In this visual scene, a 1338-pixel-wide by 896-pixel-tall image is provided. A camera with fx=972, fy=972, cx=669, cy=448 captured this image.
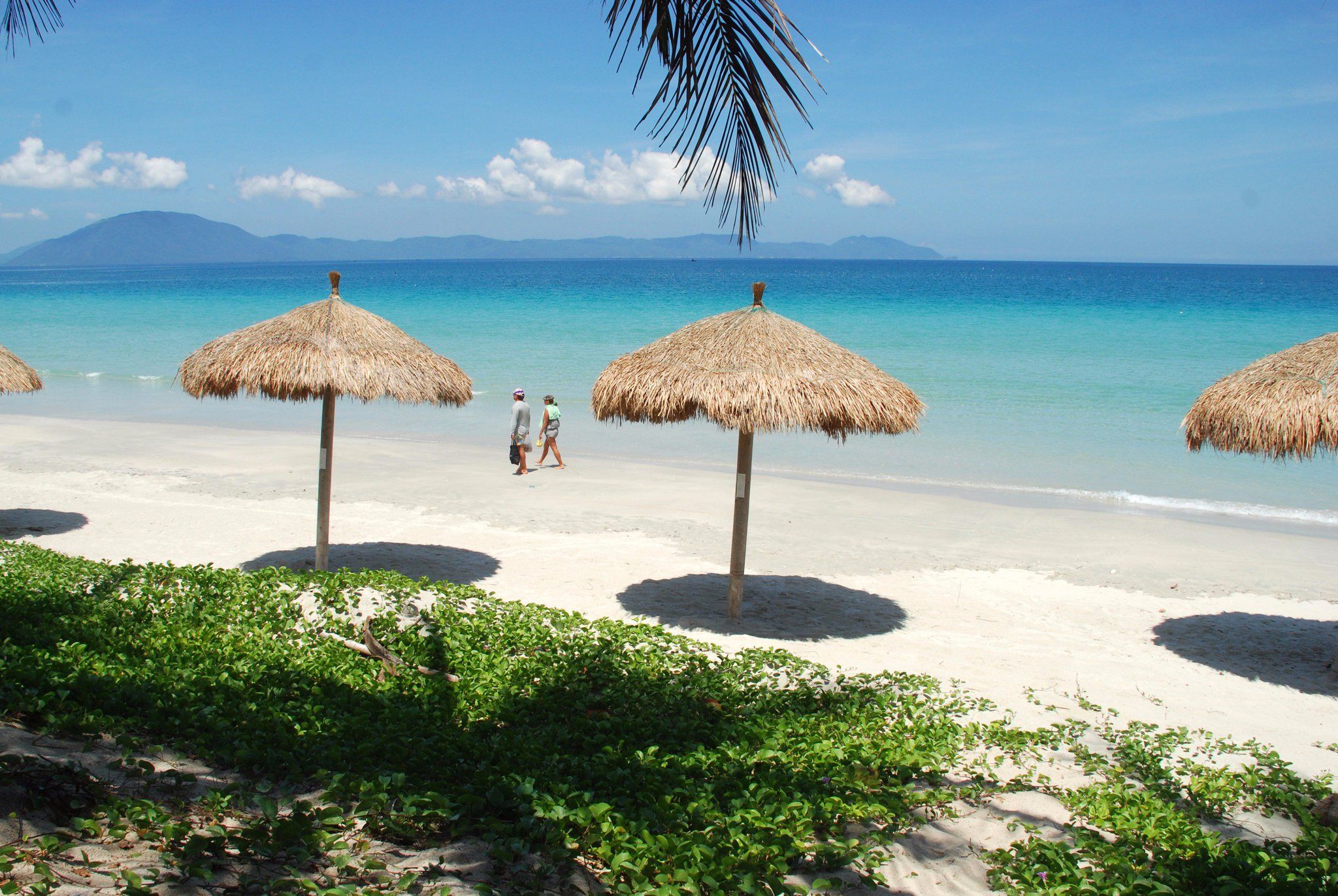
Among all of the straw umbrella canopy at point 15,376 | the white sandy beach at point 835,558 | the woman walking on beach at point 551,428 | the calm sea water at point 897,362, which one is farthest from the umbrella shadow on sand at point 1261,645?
the straw umbrella canopy at point 15,376

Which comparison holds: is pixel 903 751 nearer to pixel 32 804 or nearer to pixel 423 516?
pixel 32 804

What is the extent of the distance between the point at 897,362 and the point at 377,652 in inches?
987

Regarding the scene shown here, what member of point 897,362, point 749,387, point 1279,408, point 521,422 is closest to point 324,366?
point 749,387

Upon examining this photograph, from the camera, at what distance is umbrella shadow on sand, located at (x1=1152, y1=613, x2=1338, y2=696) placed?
21.6ft

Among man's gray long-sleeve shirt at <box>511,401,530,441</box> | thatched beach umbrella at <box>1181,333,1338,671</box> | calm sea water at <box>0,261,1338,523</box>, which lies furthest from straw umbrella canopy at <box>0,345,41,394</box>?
thatched beach umbrella at <box>1181,333,1338,671</box>

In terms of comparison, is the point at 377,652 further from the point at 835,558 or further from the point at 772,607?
the point at 835,558

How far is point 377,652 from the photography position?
17.9 ft

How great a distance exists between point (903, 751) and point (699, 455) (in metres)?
11.0

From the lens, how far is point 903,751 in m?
4.25

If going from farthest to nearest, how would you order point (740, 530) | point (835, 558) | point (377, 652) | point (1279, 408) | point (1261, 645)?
point (835, 558), point (740, 530), point (1261, 645), point (1279, 408), point (377, 652)

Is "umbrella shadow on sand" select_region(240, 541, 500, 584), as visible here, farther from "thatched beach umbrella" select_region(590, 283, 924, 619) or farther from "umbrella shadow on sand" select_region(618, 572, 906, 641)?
"thatched beach umbrella" select_region(590, 283, 924, 619)

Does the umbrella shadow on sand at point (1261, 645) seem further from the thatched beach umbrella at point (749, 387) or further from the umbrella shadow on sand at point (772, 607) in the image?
the thatched beach umbrella at point (749, 387)

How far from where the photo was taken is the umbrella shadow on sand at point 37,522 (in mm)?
9125

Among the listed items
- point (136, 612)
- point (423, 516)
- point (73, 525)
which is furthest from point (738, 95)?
point (73, 525)
